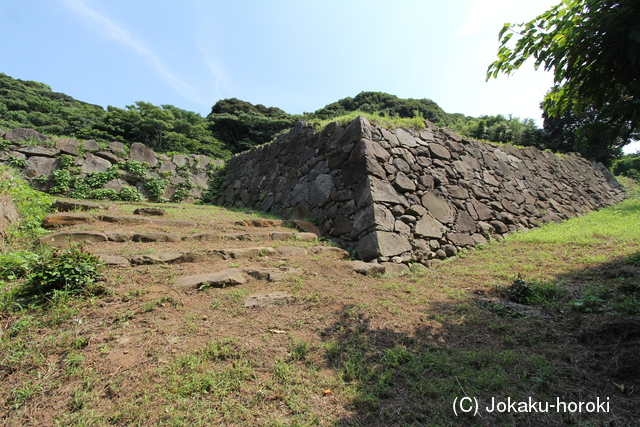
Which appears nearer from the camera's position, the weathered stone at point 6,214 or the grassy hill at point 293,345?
the grassy hill at point 293,345

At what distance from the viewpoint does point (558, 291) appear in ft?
10.1

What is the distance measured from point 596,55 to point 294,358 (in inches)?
116

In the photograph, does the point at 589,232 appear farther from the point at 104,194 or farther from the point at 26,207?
the point at 104,194

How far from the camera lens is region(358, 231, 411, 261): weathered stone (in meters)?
4.20

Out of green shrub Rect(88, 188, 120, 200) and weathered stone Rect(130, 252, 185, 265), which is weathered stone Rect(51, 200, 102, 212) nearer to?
weathered stone Rect(130, 252, 185, 265)

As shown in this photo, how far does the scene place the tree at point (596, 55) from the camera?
5.84ft

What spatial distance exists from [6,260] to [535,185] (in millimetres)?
10195

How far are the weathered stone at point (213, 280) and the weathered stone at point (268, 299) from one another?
0.34m

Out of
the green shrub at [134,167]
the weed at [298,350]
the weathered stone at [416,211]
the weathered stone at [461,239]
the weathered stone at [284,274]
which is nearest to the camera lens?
the weed at [298,350]

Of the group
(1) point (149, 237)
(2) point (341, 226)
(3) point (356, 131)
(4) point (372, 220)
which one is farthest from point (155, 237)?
(3) point (356, 131)

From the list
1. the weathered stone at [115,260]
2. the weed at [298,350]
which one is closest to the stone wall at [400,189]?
the weed at [298,350]

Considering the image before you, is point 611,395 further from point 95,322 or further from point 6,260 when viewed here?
point 6,260

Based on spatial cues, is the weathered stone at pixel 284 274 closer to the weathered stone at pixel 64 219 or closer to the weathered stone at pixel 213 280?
the weathered stone at pixel 213 280

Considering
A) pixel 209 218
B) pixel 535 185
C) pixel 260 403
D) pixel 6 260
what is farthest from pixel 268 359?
pixel 535 185
